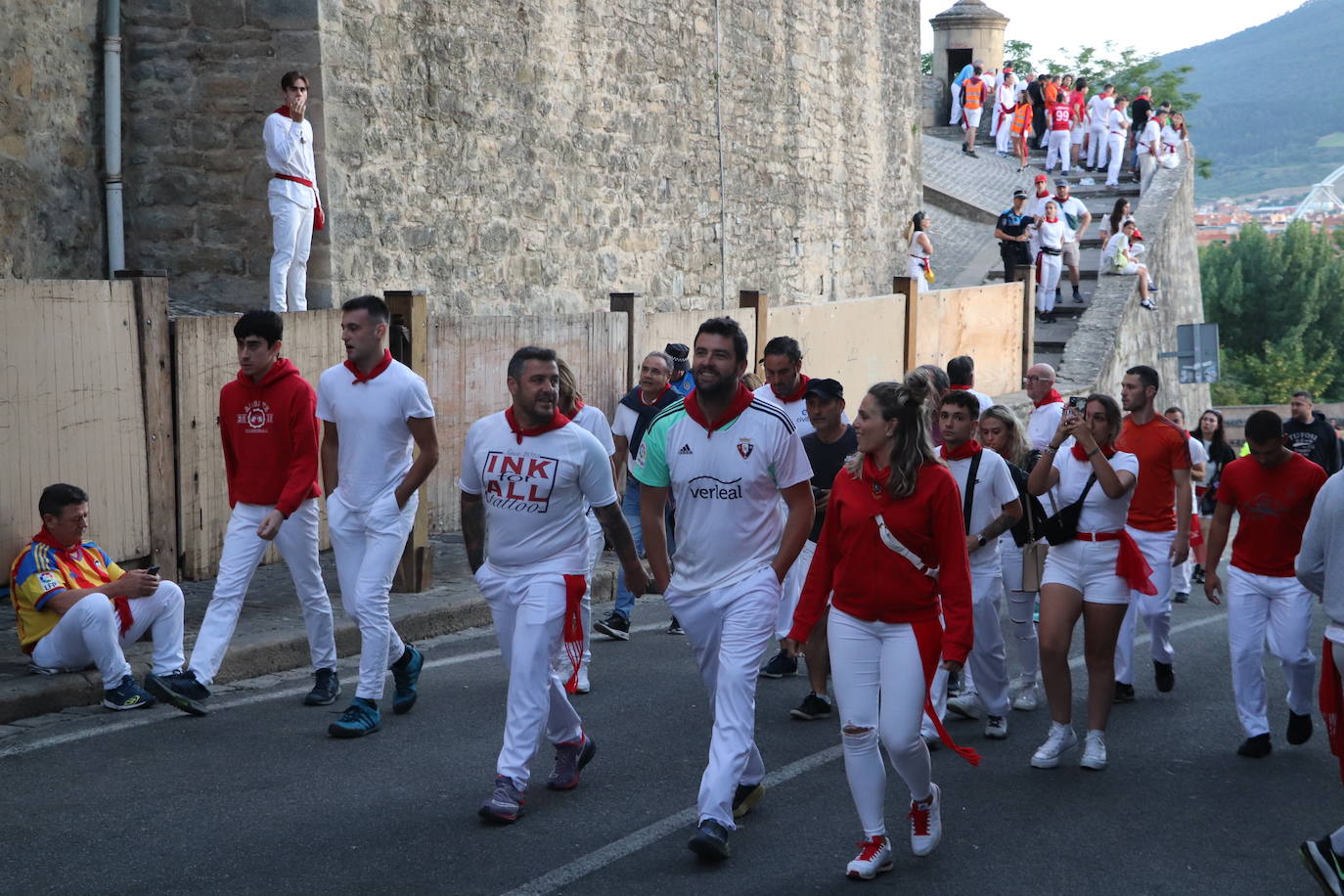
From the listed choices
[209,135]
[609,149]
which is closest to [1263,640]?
[209,135]

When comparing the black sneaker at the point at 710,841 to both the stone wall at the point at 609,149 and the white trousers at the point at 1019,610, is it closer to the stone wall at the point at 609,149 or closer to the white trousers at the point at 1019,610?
the white trousers at the point at 1019,610

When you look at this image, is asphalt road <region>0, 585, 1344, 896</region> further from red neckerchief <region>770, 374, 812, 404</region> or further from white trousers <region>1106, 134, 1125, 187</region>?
white trousers <region>1106, 134, 1125, 187</region>

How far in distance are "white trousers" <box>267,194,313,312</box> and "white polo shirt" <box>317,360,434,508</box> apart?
5.33m

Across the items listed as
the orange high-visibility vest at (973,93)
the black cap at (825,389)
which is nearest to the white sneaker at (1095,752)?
the black cap at (825,389)

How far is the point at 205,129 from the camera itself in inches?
510

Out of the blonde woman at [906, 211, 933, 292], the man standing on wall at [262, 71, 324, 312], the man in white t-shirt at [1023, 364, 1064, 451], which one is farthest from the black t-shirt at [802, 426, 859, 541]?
the blonde woman at [906, 211, 933, 292]

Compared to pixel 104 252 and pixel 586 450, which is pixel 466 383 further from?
pixel 586 450

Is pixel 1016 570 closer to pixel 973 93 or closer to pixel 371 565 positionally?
pixel 371 565

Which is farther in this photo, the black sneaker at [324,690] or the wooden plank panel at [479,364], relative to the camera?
the wooden plank panel at [479,364]

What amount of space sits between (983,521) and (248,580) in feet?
11.4

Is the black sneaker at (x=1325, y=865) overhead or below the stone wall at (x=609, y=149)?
below

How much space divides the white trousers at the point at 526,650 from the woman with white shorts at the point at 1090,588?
7.52 ft

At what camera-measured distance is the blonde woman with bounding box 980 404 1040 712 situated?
7957 mm

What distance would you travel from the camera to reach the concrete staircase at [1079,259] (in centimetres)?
2527
